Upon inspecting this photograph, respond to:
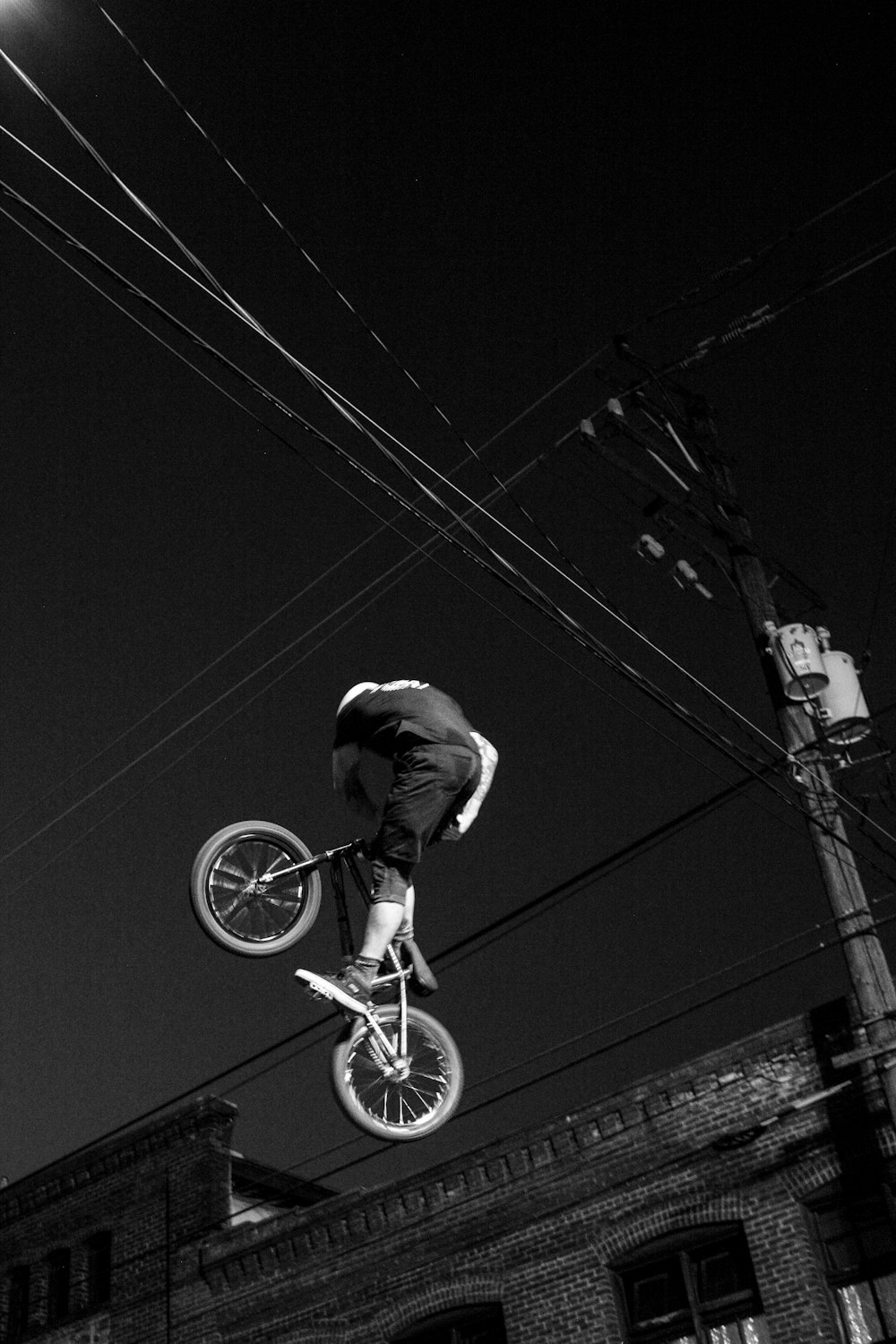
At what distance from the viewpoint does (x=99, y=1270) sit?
2184cm

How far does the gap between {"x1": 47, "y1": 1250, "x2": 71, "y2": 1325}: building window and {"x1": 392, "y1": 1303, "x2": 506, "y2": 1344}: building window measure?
22.9 feet

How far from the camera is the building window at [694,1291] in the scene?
15.1 m

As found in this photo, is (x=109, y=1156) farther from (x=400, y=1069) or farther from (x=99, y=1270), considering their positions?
(x=400, y=1069)

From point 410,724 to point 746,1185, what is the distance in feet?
31.4

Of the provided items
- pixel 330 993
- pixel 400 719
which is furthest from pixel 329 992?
pixel 400 719

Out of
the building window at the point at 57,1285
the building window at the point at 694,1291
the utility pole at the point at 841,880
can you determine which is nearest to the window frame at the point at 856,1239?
the building window at the point at 694,1291

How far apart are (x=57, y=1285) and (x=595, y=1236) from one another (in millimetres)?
10299

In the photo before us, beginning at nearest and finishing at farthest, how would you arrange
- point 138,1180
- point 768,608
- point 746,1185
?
point 768,608 → point 746,1185 → point 138,1180

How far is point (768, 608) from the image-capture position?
14172 mm

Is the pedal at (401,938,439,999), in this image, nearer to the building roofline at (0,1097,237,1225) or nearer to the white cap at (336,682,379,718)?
the white cap at (336,682,379,718)

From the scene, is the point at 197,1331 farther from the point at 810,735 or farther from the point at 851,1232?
the point at 810,735

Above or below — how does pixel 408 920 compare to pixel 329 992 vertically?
above

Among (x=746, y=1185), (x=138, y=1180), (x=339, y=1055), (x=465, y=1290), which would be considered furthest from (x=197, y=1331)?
(x=339, y=1055)

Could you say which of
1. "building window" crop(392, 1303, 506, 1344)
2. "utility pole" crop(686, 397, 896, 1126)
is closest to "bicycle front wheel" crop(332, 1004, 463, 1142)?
"utility pole" crop(686, 397, 896, 1126)
